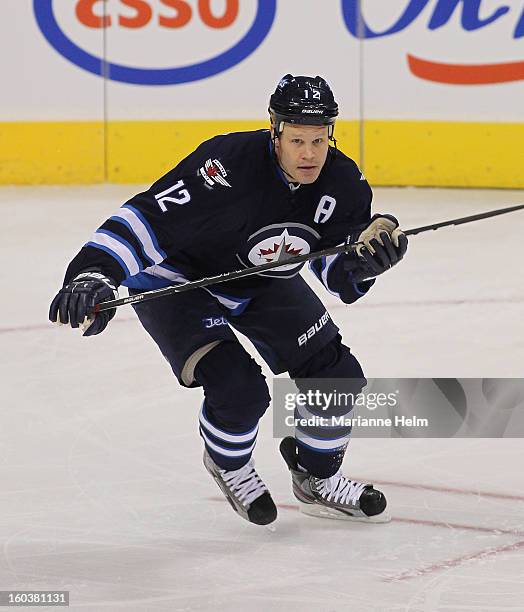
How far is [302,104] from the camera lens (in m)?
2.74

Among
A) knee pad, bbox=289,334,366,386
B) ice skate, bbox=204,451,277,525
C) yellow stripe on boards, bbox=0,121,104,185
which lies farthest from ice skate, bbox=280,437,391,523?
yellow stripe on boards, bbox=0,121,104,185

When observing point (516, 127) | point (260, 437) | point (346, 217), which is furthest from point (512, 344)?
point (516, 127)

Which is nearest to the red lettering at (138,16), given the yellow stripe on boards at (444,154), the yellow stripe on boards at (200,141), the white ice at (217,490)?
the yellow stripe on boards at (200,141)

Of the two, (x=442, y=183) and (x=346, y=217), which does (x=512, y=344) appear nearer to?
(x=346, y=217)

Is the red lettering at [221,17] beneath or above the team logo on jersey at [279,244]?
above

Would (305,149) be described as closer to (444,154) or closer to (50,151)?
(444,154)

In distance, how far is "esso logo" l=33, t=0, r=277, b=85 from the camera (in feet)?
23.9

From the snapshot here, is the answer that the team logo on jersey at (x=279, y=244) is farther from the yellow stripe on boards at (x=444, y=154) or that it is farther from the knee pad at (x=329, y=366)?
the yellow stripe on boards at (x=444, y=154)

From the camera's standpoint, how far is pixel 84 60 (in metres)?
7.40

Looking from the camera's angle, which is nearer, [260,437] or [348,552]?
[348,552]

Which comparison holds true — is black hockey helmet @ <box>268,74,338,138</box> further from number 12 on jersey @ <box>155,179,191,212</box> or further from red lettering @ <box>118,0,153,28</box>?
red lettering @ <box>118,0,153,28</box>

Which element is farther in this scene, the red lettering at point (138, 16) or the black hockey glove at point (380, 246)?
the red lettering at point (138, 16)

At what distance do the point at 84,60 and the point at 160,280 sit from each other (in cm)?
465

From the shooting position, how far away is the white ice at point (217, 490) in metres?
2.61
